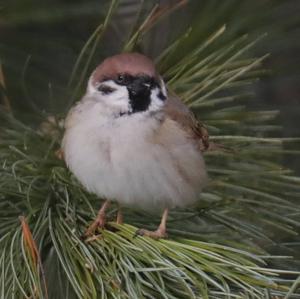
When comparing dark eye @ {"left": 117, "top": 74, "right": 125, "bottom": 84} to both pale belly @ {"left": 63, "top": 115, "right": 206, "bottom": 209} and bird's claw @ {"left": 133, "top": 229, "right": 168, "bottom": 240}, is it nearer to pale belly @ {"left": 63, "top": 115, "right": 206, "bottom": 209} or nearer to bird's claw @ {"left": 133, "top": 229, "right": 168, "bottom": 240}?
pale belly @ {"left": 63, "top": 115, "right": 206, "bottom": 209}

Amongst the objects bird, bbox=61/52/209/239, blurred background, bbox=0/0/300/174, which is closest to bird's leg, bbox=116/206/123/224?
bird, bbox=61/52/209/239

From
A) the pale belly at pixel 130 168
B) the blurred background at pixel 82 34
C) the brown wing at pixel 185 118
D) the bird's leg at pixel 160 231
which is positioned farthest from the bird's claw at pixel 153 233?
the blurred background at pixel 82 34

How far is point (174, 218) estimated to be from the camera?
1.86 metres

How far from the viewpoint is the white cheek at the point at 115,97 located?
1834 mm

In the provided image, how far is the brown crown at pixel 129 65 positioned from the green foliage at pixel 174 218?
0.05 m

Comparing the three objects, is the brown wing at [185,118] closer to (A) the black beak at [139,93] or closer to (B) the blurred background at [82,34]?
(A) the black beak at [139,93]

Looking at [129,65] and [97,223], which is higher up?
[129,65]

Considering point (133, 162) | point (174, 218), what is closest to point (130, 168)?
point (133, 162)

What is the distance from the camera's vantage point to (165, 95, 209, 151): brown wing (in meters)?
1.85

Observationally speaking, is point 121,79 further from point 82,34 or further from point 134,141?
point 82,34

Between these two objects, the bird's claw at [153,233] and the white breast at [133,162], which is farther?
the white breast at [133,162]

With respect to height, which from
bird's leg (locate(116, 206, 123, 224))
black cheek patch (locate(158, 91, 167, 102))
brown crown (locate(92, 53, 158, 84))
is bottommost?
bird's leg (locate(116, 206, 123, 224))

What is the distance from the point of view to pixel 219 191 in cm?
188

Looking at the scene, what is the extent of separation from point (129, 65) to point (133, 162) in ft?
0.56
